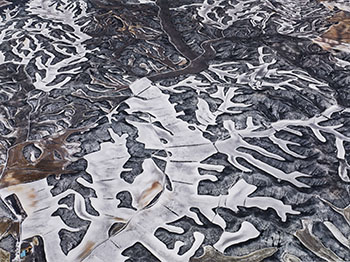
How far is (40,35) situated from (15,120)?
19199mm

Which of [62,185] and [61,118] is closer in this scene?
[62,185]

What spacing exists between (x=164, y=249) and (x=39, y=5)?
49.7m

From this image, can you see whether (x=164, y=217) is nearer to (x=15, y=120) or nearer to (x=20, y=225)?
(x=20, y=225)

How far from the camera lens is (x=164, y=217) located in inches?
1085

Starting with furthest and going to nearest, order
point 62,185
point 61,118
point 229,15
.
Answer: point 229,15
point 61,118
point 62,185

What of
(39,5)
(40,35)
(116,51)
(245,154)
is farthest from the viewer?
(39,5)

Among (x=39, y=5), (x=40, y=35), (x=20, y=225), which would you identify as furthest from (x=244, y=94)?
(x=39, y=5)

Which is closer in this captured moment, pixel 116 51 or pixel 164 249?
pixel 164 249

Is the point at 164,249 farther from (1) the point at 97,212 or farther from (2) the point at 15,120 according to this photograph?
(2) the point at 15,120

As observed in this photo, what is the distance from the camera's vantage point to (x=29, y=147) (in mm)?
33469

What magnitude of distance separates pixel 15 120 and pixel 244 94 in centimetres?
2221

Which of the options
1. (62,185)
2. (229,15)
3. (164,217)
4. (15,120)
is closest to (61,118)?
(15,120)

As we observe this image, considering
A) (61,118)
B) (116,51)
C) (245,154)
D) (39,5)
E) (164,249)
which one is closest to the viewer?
(164,249)

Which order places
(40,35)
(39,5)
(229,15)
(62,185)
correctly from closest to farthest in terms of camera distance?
(62,185), (40,35), (229,15), (39,5)
